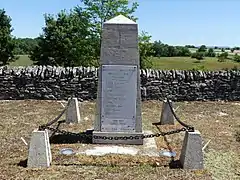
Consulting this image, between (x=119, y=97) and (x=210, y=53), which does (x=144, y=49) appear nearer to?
(x=119, y=97)

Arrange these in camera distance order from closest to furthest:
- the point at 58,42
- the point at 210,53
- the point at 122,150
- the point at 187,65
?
1. the point at 122,150
2. the point at 187,65
3. the point at 58,42
4. the point at 210,53

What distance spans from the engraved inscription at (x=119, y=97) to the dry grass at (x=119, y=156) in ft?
2.32

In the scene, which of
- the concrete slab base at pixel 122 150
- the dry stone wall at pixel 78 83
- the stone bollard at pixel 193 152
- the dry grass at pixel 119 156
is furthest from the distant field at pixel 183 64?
the stone bollard at pixel 193 152

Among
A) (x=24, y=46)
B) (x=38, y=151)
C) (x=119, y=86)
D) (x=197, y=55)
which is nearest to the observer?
(x=38, y=151)

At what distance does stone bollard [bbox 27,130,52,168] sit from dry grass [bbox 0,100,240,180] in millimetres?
134

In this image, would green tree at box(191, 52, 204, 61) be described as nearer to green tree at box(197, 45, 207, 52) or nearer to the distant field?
green tree at box(197, 45, 207, 52)

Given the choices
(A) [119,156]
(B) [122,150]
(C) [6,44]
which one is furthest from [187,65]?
(A) [119,156]

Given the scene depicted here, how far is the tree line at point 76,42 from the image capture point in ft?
64.1

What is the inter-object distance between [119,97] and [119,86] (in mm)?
206

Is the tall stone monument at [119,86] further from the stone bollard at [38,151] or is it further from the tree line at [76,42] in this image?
the tree line at [76,42]

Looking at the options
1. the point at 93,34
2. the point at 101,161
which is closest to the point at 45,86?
the point at 101,161

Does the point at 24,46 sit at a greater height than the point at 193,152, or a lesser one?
greater

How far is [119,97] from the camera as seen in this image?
6.64 meters

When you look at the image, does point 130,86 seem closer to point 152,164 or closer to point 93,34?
point 152,164
